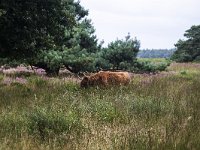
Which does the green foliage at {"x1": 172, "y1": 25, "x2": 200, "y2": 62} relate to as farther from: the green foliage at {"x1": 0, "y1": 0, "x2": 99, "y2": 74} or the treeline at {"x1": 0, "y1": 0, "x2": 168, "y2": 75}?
the green foliage at {"x1": 0, "y1": 0, "x2": 99, "y2": 74}

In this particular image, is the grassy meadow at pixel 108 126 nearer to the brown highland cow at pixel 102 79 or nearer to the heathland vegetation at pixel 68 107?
the heathland vegetation at pixel 68 107

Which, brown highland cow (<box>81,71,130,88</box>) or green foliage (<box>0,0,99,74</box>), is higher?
green foliage (<box>0,0,99,74</box>)

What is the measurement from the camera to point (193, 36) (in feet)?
191

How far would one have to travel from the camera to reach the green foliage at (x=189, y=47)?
5576 centimetres

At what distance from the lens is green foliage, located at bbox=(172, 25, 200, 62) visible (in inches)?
2195

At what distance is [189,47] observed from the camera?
186 ft

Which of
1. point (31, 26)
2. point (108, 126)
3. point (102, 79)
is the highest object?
point (31, 26)

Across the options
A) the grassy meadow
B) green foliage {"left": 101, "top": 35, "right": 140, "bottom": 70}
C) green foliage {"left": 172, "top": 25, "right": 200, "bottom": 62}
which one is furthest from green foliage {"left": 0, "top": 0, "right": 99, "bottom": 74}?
green foliage {"left": 172, "top": 25, "right": 200, "bottom": 62}

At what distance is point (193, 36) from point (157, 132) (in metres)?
52.3

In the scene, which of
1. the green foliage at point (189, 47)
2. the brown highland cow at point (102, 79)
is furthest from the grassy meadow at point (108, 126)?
the green foliage at point (189, 47)

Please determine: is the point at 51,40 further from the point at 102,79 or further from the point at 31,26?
the point at 102,79

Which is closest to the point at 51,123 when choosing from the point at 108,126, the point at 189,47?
the point at 108,126

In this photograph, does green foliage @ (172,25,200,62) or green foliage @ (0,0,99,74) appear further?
green foliage @ (172,25,200,62)

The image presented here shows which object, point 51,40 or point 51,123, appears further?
point 51,40
